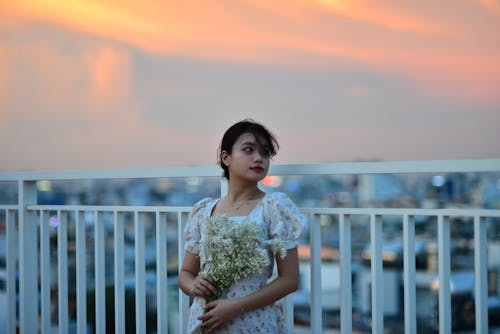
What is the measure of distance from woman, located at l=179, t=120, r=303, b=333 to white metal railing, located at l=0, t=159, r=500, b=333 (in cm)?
22

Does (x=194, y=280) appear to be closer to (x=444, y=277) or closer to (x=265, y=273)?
(x=265, y=273)

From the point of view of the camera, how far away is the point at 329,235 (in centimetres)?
279

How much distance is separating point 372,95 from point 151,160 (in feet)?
13.5

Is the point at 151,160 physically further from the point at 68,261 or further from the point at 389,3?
the point at 68,261

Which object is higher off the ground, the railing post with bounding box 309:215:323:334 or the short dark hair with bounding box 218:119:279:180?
the short dark hair with bounding box 218:119:279:180

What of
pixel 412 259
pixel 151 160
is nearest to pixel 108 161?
pixel 151 160

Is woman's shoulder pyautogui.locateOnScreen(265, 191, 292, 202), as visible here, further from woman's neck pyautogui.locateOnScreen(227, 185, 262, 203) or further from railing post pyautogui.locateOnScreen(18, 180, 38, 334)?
railing post pyautogui.locateOnScreen(18, 180, 38, 334)

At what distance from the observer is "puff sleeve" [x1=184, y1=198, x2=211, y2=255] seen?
245 centimetres

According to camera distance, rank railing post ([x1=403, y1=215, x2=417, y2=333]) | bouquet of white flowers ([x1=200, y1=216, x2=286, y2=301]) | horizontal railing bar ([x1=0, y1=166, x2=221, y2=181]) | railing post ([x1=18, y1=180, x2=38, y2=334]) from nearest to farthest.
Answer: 1. bouquet of white flowers ([x1=200, y1=216, x2=286, y2=301])
2. railing post ([x1=403, y1=215, x2=417, y2=333])
3. horizontal railing bar ([x1=0, y1=166, x2=221, y2=181])
4. railing post ([x1=18, y1=180, x2=38, y2=334])

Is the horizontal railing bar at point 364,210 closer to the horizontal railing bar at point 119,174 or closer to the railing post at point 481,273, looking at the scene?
the railing post at point 481,273

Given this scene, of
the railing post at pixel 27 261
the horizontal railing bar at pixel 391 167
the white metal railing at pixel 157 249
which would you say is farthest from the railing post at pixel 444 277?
the railing post at pixel 27 261

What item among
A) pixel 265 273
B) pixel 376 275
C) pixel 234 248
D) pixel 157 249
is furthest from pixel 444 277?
pixel 157 249

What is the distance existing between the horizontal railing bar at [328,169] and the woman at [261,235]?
0.56ft

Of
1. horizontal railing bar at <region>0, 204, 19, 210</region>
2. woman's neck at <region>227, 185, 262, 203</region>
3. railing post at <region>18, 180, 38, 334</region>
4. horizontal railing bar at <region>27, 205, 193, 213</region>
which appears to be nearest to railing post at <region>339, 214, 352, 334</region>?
woman's neck at <region>227, 185, 262, 203</region>
